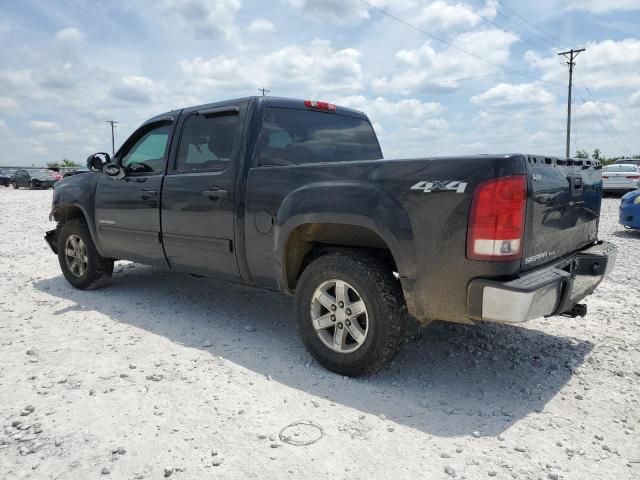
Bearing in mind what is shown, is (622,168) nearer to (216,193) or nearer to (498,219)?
(216,193)

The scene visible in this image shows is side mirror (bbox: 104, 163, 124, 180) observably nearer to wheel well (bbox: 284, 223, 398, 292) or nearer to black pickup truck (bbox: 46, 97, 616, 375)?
black pickup truck (bbox: 46, 97, 616, 375)

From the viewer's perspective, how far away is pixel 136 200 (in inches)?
191

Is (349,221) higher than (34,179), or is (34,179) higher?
(34,179)

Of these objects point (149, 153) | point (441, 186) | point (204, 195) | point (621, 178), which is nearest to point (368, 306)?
point (441, 186)

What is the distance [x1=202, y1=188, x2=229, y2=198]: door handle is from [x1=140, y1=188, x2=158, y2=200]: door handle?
776 mm

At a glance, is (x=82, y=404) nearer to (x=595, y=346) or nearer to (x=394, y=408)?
(x=394, y=408)

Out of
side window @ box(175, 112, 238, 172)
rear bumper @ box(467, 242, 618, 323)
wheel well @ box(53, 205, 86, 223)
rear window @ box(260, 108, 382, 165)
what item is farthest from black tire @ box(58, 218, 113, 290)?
rear bumper @ box(467, 242, 618, 323)

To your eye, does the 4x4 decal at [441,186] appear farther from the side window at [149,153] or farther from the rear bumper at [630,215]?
the rear bumper at [630,215]

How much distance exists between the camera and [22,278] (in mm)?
6457

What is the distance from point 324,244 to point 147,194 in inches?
79.4

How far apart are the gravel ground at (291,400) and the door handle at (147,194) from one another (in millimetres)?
1132

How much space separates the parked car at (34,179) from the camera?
32.2 m

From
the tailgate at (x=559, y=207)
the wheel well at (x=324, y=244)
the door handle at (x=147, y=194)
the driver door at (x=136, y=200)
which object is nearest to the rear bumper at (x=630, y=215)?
the tailgate at (x=559, y=207)

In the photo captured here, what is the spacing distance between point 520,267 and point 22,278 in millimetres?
6237
